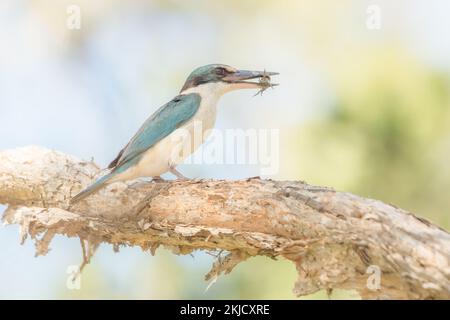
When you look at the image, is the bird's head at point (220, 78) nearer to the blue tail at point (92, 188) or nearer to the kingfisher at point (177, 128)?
the kingfisher at point (177, 128)

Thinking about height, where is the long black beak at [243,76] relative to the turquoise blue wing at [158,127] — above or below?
above

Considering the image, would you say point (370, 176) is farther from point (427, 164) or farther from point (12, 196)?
point (12, 196)

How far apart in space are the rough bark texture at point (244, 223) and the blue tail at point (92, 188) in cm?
7

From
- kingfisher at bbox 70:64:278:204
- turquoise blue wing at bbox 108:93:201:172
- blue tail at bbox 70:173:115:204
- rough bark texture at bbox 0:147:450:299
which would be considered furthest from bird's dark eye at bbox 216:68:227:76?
blue tail at bbox 70:173:115:204

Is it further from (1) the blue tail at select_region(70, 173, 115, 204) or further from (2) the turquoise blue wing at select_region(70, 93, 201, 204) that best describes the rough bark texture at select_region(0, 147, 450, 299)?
(2) the turquoise blue wing at select_region(70, 93, 201, 204)

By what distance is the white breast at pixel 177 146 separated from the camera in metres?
5.00

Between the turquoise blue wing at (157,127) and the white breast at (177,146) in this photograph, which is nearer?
the turquoise blue wing at (157,127)

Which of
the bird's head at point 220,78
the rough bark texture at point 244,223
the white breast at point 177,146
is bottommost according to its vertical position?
the rough bark texture at point 244,223

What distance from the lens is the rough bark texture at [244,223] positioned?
358 cm

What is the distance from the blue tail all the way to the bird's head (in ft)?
4.59

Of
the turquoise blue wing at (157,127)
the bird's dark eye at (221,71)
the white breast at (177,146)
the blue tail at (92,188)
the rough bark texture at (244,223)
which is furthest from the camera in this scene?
the bird's dark eye at (221,71)

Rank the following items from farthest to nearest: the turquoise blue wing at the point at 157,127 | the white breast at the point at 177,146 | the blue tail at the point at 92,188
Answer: the white breast at the point at 177,146
the turquoise blue wing at the point at 157,127
the blue tail at the point at 92,188

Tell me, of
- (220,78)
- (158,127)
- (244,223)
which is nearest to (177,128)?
(158,127)

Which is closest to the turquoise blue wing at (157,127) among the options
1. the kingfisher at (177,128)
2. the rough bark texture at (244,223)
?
the kingfisher at (177,128)
